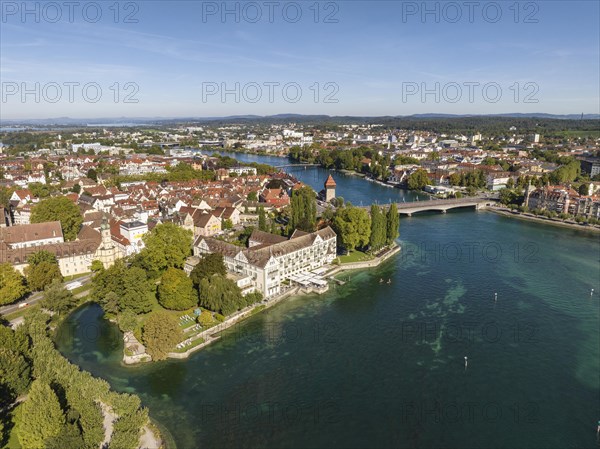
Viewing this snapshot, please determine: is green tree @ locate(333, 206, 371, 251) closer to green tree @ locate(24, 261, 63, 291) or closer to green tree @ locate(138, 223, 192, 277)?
green tree @ locate(138, 223, 192, 277)

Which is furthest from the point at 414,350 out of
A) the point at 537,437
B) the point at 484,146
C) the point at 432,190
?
the point at 484,146

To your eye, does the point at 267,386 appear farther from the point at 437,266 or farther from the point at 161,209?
the point at 161,209

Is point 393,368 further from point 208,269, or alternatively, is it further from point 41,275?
point 41,275

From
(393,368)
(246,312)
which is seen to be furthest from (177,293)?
(393,368)

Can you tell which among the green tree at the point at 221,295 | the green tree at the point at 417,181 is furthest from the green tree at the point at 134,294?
the green tree at the point at 417,181

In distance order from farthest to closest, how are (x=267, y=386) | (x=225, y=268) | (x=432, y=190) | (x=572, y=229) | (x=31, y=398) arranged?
(x=432, y=190) → (x=572, y=229) → (x=225, y=268) → (x=267, y=386) → (x=31, y=398)

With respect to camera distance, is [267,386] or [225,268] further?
[225,268]
